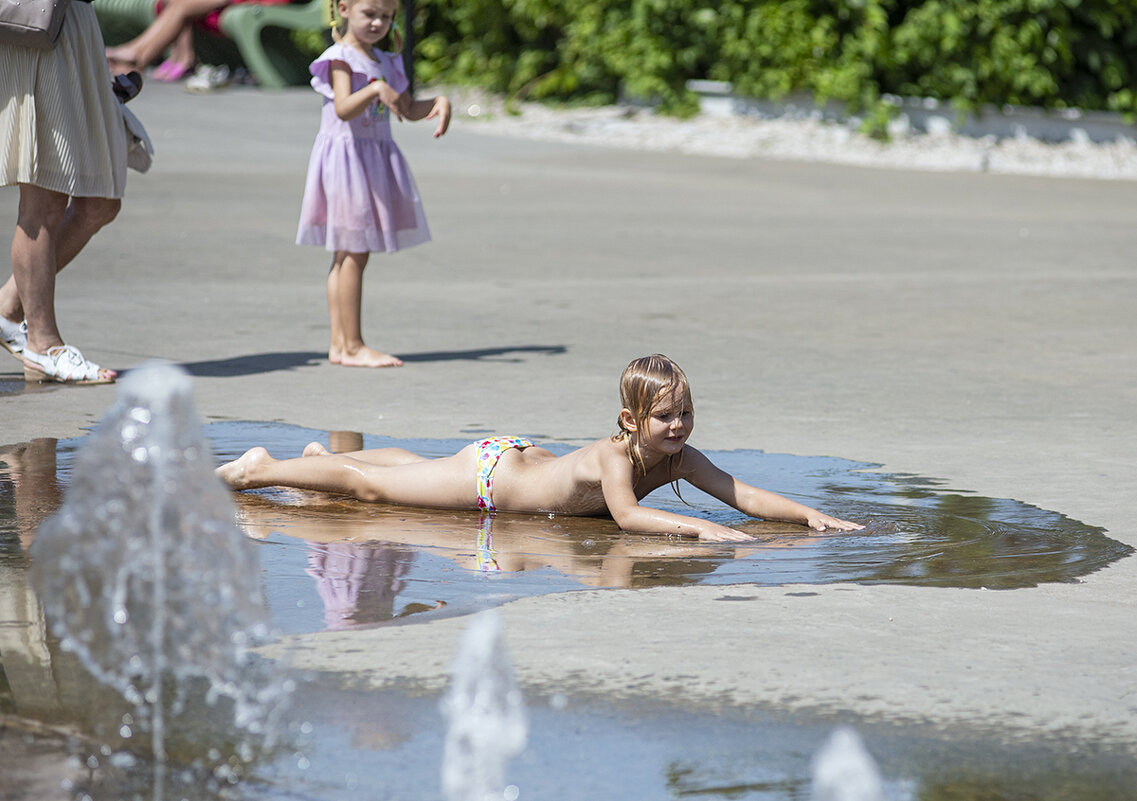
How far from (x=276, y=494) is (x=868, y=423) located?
2097 millimetres

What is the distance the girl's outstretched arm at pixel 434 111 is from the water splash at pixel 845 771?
169 inches

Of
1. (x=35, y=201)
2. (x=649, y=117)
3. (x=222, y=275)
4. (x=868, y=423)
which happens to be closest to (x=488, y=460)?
(x=868, y=423)

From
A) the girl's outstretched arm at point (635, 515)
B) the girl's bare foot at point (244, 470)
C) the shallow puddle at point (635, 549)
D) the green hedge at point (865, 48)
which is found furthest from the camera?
the green hedge at point (865, 48)

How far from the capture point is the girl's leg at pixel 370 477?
481cm

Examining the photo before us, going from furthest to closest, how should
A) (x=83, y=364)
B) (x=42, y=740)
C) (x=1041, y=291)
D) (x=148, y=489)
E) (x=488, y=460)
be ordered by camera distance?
(x=1041, y=291), (x=83, y=364), (x=488, y=460), (x=148, y=489), (x=42, y=740)

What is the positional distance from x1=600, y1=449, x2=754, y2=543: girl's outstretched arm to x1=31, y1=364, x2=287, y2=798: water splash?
4.92ft

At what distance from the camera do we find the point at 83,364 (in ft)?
21.0

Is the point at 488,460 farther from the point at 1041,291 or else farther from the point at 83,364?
the point at 1041,291

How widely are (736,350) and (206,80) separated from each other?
14.4 meters

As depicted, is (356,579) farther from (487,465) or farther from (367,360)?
(367,360)

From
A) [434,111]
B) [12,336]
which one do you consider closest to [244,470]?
[12,336]

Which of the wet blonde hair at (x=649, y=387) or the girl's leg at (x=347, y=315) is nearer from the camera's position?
the wet blonde hair at (x=649, y=387)

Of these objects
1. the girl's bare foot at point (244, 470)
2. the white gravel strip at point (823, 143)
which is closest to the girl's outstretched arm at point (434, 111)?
the girl's bare foot at point (244, 470)

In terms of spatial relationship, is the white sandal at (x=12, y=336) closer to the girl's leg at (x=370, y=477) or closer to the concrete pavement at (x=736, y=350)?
the concrete pavement at (x=736, y=350)
